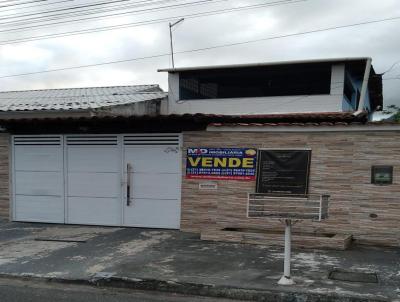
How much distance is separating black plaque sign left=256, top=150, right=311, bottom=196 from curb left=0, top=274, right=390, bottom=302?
352 centimetres

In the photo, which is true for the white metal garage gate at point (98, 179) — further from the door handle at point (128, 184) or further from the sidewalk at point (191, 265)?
the sidewalk at point (191, 265)

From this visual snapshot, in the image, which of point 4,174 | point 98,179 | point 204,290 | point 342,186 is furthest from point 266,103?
point 204,290

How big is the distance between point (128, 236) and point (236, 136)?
3.13 metres

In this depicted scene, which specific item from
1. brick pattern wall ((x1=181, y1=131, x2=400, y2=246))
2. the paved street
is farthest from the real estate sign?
the paved street

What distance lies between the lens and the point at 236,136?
1015 cm

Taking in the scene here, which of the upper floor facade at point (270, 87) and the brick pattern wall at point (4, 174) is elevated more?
the upper floor facade at point (270, 87)

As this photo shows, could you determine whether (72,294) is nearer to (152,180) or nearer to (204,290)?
(204,290)

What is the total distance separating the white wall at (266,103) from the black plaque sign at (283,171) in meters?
7.99

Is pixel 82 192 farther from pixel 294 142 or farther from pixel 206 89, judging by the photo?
pixel 206 89

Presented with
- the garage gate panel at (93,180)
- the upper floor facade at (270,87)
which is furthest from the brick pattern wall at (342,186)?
the upper floor facade at (270,87)

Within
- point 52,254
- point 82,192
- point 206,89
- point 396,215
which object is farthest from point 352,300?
point 206,89

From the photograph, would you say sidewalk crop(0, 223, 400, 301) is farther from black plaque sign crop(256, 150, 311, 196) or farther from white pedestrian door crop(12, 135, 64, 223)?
white pedestrian door crop(12, 135, 64, 223)

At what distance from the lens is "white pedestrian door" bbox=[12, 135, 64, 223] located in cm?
1177

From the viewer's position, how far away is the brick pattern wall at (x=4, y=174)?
12219 millimetres
